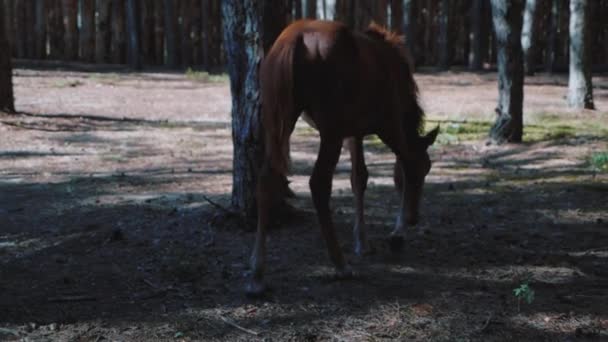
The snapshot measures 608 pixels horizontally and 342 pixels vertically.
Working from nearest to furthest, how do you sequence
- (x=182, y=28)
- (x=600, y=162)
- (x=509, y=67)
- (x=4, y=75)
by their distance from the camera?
(x=600, y=162)
(x=509, y=67)
(x=4, y=75)
(x=182, y=28)

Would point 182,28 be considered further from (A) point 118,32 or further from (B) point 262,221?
(B) point 262,221

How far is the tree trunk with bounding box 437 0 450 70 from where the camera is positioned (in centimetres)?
2080

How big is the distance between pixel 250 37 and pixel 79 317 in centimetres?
219

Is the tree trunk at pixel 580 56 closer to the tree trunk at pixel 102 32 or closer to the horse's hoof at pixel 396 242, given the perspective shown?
the horse's hoof at pixel 396 242

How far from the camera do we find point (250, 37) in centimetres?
514

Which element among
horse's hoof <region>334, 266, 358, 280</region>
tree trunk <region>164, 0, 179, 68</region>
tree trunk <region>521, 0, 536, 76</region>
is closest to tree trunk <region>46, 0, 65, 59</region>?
tree trunk <region>164, 0, 179, 68</region>

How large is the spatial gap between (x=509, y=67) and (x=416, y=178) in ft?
15.9

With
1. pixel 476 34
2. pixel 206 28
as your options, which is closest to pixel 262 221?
pixel 476 34

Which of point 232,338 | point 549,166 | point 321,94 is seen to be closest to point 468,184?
point 549,166

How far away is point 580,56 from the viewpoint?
1149 cm

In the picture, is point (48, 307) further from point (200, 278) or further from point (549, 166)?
point (549, 166)

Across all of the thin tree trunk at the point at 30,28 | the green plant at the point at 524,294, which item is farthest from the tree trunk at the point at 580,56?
the thin tree trunk at the point at 30,28

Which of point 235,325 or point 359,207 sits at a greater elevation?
point 359,207

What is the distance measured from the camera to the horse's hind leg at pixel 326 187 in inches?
162
